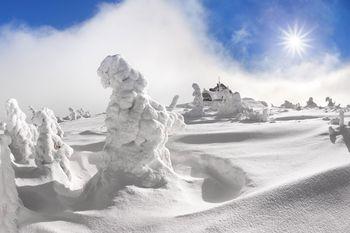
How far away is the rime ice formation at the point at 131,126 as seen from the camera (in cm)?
1559

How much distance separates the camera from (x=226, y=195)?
1560 cm

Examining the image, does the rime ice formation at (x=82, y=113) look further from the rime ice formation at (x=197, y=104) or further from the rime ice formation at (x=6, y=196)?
the rime ice formation at (x=6, y=196)

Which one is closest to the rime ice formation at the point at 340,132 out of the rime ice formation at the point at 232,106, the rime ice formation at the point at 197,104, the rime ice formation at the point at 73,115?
the rime ice formation at the point at 232,106

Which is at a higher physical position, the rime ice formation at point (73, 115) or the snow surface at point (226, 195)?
the rime ice formation at point (73, 115)

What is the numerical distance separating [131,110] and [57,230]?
505 cm

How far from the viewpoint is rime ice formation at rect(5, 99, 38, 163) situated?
2066 cm

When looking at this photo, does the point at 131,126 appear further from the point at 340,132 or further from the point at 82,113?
the point at 82,113

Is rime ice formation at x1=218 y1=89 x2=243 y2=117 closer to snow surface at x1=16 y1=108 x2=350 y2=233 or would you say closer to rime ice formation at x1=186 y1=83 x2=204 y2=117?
rime ice formation at x1=186 y1=83 x2=204 y2=117

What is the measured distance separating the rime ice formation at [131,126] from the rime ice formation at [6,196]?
4180mm

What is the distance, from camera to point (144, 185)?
15.2 metres

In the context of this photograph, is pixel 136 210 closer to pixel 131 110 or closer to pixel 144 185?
pixel 144 185

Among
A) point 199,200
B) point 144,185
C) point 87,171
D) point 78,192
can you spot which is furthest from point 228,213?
point 87,171

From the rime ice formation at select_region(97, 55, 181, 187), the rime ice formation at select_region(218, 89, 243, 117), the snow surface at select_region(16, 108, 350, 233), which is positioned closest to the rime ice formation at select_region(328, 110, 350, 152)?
the snow surface at select_region(16, 108, 350, 233)

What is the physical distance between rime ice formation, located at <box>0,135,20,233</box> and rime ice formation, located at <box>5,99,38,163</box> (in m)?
8.57
